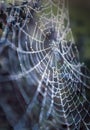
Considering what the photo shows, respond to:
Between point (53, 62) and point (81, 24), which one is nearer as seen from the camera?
point (53, 62)

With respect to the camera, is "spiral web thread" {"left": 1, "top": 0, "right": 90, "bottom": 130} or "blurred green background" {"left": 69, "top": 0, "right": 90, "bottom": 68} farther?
"blurred green background" {"left": 69, "top": 0, "right": 90, "bottom": 68}

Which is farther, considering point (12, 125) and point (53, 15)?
point (53, 15)

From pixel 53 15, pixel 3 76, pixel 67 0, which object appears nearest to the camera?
pixel 3 76

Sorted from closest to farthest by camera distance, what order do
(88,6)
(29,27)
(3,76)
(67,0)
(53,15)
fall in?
(3,76)
(29,27)
(53,15)
(67,0)
(88,6)

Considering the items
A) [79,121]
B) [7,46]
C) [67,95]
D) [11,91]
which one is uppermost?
[7,46]

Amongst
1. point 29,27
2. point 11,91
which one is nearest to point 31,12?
point 29,27

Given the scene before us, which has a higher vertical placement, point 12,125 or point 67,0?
point 67,0

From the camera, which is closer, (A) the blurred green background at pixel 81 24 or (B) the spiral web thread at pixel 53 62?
(B) the spiral web thread at pixel 53 62

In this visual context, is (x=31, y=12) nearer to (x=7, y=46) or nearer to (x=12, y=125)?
(x=7, y=46)
